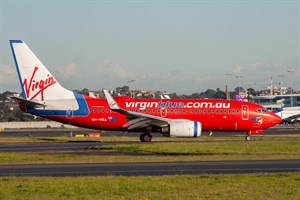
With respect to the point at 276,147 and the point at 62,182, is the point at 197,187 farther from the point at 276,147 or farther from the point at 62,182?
the point at 276,147

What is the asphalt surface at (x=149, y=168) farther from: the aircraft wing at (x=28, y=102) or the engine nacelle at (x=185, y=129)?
the aircraft wing at (x=28, y=102)

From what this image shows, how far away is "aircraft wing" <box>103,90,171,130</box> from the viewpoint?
5153 cm

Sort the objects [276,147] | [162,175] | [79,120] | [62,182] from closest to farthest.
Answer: [62,182], [162,175], [276,147], [79,120]

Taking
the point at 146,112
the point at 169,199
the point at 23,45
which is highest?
the point at 23,45

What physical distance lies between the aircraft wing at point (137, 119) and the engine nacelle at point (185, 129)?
56.0 inches

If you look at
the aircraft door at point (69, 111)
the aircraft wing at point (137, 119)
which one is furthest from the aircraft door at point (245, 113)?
the aircraft door at point (69, 111)

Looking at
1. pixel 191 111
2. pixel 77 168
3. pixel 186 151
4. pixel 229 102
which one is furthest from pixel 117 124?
pixel 77 168

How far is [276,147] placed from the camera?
1684 inches

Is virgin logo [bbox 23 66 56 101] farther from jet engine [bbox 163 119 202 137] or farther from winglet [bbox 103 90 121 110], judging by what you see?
jet engine [bbox 163 119 202 137]

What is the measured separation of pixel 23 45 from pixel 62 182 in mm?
32172

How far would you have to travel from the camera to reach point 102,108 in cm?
5434

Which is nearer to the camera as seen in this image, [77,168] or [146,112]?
[77,168]

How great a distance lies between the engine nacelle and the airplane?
1099mm

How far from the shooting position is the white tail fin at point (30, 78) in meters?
54.3
